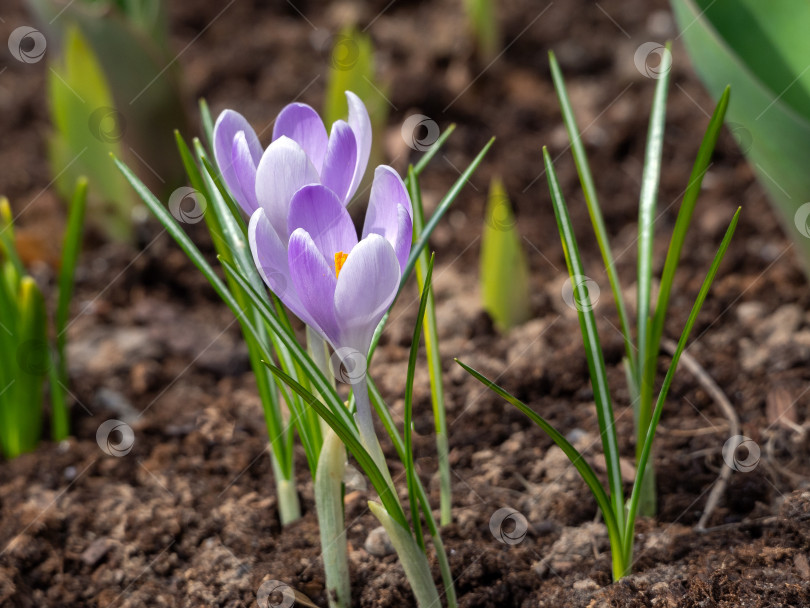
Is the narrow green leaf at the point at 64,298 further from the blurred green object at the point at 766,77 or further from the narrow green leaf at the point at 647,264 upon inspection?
the blurred green object at the point at 766,77

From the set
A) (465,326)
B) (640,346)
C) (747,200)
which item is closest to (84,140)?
(465,326)

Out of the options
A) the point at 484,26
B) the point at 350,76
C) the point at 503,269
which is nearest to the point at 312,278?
the point at 503,269

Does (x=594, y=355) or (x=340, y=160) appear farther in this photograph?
(x=594, y=355)

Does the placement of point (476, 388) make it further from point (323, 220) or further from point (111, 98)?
point (111, 98)

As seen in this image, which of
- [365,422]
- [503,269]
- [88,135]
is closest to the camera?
[365,422]

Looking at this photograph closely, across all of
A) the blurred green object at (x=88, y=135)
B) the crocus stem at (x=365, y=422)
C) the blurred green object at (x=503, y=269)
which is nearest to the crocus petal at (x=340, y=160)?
the crocus stem at (x=365, y=422)

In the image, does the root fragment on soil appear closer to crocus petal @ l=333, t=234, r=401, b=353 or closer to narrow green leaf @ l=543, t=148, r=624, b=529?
narrow green leaf @ l=543, t=148, r=624, b=529

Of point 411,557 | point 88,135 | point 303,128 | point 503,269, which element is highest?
point 88,135
